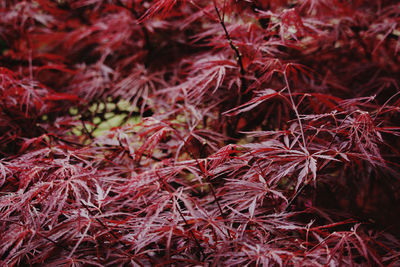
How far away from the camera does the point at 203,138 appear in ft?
3.84

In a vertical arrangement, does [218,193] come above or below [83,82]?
below

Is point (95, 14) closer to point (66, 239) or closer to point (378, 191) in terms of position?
point (66, 239)

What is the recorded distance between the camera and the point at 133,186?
2.85 ft

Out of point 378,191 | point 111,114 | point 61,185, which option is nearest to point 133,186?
point 61,185

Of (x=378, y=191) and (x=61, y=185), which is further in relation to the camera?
(x=378, y=191)

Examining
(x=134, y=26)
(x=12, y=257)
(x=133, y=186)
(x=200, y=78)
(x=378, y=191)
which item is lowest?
(x=378, y=191)

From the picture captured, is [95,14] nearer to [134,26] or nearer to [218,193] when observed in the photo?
[134,26]

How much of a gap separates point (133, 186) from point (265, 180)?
393 mm

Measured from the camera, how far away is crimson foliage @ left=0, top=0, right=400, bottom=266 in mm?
801

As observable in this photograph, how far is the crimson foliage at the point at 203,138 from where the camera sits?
80cm

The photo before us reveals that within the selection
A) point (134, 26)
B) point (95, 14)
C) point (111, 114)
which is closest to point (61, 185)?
point (111, 114)

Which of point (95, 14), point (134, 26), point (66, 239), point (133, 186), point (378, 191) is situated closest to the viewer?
point (66, 239)

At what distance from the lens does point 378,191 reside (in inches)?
69.8

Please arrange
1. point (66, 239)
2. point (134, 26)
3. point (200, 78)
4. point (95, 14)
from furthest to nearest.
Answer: point (95, 14), point (134, 26), point (200, 78), point (66, 239)
